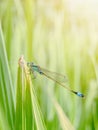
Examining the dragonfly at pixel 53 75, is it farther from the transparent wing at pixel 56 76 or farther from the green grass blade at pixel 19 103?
the green grass blade at pixel 19 103

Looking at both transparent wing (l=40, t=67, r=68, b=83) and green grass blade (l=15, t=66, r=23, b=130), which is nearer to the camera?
green grass blade (l=15, t=66, r=23, b=130)

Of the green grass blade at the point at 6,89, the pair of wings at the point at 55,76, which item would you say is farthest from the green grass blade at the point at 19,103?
the pair of wings at the point at 55,76

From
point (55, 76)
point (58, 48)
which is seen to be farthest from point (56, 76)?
point (58, 48)

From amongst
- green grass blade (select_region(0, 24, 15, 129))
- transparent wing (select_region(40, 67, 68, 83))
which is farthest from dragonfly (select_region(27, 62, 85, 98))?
green grass blade (select_region(0, 24, 15, 129))

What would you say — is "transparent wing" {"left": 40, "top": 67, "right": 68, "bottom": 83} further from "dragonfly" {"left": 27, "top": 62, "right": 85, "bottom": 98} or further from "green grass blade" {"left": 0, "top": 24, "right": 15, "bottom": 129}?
"green grass blade" {"left": 0, "top": 24, "right": 15, "bottom": 129}

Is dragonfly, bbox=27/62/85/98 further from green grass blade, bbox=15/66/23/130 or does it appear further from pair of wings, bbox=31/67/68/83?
green grass blade, bbox=15/66/23/130

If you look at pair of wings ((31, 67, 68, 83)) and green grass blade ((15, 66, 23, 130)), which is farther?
pair of wings ((31, 67, 68, 83))

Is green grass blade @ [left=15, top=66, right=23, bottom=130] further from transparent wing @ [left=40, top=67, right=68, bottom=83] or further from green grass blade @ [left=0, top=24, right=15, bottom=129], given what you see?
transparent wing @ [left=40, top=67, right=68, bottom=83]

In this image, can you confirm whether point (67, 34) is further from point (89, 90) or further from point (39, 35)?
point (89, 90)

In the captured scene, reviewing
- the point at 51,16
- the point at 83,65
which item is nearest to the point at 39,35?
the point at 51,16
